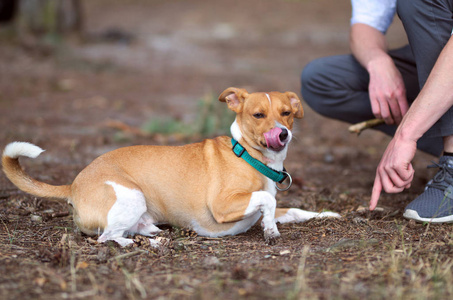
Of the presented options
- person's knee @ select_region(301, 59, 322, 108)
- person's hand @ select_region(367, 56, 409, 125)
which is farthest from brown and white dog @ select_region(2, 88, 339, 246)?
person's knee @ select_region(301, 59, 322, 108)

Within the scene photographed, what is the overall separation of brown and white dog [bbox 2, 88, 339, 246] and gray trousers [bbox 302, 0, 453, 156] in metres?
1.13

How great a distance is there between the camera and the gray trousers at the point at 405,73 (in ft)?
11.4

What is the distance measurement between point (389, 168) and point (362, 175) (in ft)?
6.88

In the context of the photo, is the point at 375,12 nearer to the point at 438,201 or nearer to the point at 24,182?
the point at 438,201

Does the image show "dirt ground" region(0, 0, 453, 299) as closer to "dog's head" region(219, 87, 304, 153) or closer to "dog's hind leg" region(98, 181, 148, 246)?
"dog's hind leg" region(98, 181, 148, 246)

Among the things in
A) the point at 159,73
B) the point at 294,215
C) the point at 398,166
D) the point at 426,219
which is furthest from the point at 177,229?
the point at 159,73

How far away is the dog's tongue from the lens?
3.13 m

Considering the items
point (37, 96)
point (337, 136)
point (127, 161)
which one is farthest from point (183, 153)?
point (37, 96)

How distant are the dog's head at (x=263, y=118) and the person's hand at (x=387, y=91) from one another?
77 centimetres

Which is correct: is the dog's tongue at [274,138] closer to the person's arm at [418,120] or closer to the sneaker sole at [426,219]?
the person's arm at [418,120]

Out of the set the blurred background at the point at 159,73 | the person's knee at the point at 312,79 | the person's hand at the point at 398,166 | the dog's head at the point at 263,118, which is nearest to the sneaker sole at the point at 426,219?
the person's hand at the point at 398,166

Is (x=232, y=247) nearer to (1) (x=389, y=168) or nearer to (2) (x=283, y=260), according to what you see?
(2) (x=283, y=260)

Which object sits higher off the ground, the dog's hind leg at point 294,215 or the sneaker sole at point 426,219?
the sneaker sole at point 426,219

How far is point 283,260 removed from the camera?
276 centimetres
